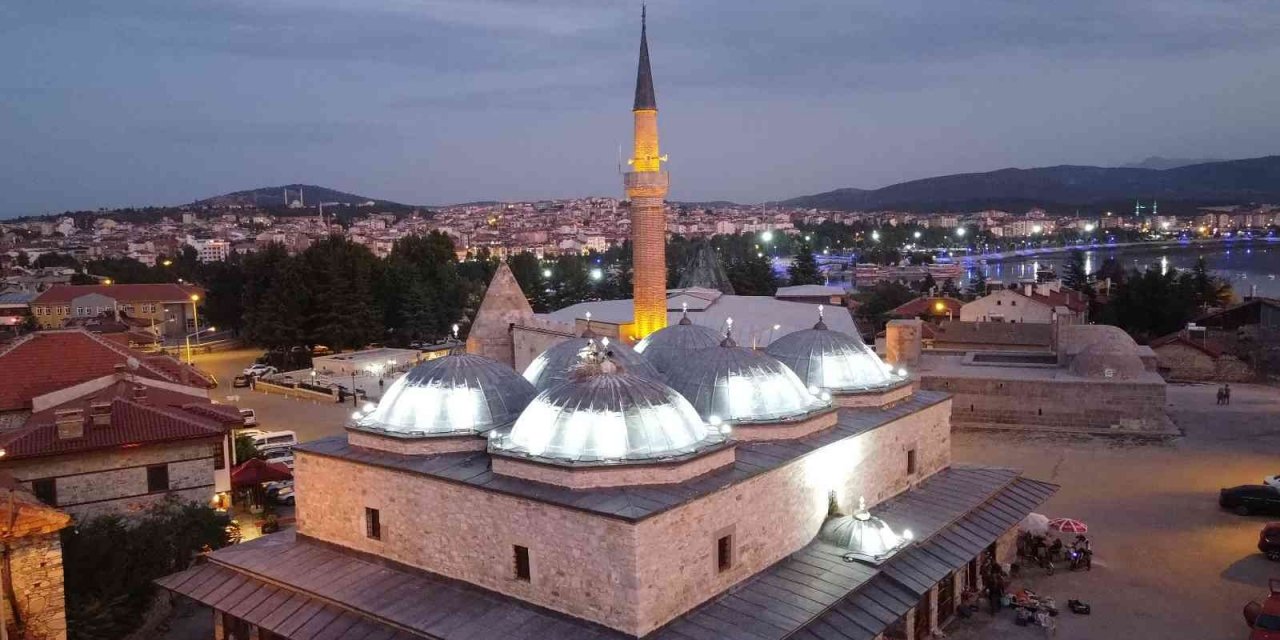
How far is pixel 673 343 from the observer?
16328 mm

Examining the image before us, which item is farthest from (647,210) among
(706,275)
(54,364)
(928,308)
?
(706,275)

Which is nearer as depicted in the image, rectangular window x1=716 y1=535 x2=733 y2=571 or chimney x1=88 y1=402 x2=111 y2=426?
rectangular window x1=716 y1=535 x2=733 y2=571

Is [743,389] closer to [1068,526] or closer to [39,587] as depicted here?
[1068,526]

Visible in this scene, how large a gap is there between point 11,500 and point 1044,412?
23838 millimetres

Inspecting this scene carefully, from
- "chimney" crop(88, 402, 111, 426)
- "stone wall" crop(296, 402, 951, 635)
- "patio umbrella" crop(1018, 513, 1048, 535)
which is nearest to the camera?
"stone wall" crop(296, 402, 951, 635)

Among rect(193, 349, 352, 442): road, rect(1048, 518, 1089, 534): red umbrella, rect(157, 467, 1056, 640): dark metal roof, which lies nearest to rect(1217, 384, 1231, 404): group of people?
rect(1048, 518, 1089, 534): red umbrella

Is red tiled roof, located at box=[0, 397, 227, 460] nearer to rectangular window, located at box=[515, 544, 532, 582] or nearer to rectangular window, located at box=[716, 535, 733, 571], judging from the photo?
rectangular window, located at box=[515, 544, 532, 582]

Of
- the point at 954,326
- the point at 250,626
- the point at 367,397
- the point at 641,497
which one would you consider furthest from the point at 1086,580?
the point at 367,397

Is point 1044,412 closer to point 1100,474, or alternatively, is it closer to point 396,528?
point 1100,474

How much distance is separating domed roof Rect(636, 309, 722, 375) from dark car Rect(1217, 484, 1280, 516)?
10.7m

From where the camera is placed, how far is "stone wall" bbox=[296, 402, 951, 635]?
9.49m

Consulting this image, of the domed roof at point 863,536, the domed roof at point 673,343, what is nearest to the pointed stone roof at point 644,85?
the domed roof at point 673,343

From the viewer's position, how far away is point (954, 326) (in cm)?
3469

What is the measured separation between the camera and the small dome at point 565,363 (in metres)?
14.0
